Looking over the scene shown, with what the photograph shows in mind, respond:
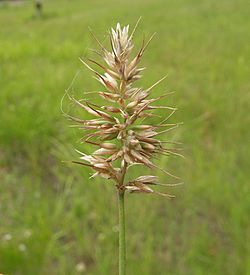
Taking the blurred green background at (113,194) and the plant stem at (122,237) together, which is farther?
the blurred green background at (113,194)

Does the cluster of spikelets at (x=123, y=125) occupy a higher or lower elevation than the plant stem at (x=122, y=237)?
higher

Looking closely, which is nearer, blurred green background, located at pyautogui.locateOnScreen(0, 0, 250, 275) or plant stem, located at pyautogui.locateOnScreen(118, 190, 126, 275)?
plant stem, located at pyautogui.locateOnScreen(118, 190, 126, 275)

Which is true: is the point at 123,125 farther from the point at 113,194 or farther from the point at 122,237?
the point at 113,194

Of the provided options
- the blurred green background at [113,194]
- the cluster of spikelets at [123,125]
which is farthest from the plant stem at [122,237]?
the blurred green background at [113,194]

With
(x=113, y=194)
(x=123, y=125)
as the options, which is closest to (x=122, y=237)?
(x=123, y=125)

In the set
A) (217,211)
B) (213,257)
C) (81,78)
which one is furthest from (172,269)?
(81,78)

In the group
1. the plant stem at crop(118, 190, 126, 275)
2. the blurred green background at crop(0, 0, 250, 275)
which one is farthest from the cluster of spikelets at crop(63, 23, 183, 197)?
the blurred green background at crop(0, 0, 250, 275)

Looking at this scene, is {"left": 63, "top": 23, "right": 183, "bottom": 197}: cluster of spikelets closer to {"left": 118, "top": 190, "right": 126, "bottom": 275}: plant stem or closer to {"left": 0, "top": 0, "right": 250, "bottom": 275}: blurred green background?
{"left": 118, "top": 190, "right": 126, "bottom": 275}: plant stem

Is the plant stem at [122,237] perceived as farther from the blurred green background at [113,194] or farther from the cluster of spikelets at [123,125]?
the blurred green background at [113,194]

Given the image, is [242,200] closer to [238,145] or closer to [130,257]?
[130,257]

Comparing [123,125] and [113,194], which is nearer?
[123,125]

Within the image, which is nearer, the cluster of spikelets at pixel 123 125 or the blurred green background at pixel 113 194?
the cluster of spikelets at pixel 123 125
